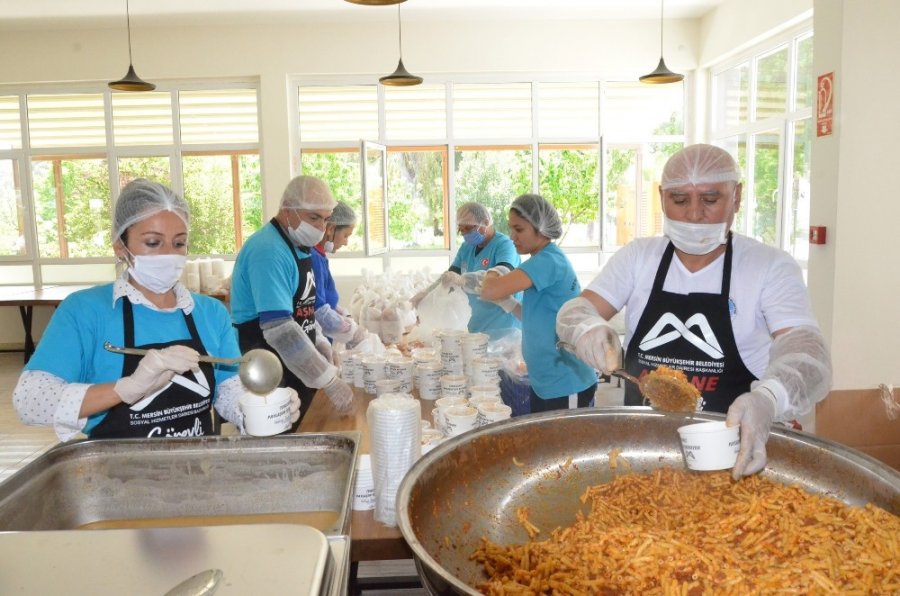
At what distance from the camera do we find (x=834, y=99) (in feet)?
13.6

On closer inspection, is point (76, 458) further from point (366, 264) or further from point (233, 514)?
point (366, 264)

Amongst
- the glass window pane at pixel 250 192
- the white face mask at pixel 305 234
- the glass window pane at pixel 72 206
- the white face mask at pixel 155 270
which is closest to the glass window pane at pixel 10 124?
the glass window pane at pixel 72 206

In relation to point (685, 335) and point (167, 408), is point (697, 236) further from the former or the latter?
point (167, 408)

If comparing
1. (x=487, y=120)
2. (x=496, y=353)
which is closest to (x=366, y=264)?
(x=487, y=120)

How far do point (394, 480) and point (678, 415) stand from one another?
72 centimetres

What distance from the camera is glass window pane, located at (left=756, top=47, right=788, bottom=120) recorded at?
652 cm

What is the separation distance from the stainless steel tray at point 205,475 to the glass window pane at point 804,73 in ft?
20.2

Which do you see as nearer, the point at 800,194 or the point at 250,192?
the point at 800,194

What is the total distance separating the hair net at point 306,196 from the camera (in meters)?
3.27

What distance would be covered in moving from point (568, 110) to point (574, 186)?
3.24ft

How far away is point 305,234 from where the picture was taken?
329cm

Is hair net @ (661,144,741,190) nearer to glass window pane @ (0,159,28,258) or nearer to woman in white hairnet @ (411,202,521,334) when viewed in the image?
woman in white hairnet @ (411,202,521,334)

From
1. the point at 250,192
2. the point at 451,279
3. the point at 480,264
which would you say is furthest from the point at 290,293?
the point at 250,192

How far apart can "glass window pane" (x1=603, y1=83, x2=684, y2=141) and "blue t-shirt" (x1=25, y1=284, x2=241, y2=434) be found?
7331 mm
